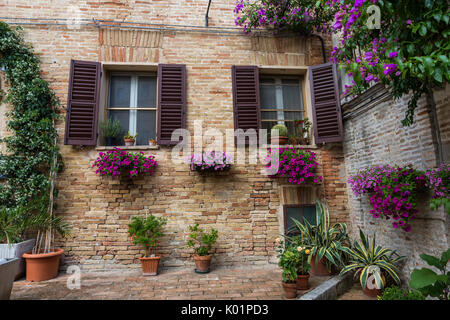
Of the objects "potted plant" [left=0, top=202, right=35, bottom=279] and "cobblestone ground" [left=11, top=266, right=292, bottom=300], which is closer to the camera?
"cobblestone ground" [left=11, top=266, right=292, bottom=300]

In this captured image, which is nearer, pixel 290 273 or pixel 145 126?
pixel 290 273

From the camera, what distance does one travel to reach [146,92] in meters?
5.50

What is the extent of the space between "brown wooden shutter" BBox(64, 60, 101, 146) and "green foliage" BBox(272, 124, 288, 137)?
3.44m

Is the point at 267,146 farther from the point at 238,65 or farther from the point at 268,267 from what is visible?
the point at 268,267

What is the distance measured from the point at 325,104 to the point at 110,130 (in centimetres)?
433

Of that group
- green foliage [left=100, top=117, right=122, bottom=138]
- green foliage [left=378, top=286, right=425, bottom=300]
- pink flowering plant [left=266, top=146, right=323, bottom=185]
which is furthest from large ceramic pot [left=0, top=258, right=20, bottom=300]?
green foliage [left=378, top=286, right=425, bottom=300]

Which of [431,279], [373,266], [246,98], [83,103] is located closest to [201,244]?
[373,266]

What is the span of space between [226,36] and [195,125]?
2.09 metres

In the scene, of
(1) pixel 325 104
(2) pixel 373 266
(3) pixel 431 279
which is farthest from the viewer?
(1) pixel 325 104

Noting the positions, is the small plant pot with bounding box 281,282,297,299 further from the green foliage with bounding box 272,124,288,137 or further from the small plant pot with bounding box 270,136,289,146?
the green foliage with bounding box 272,124,288,137

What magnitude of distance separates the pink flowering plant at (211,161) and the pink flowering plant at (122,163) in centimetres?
77

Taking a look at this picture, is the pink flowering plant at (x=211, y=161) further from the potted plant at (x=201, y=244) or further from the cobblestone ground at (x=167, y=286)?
the cobblestone ground at (x=167, y=286)

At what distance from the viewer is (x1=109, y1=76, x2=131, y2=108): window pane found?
5434 millimetres

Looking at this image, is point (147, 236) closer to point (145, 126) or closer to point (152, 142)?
point (152, 142)
